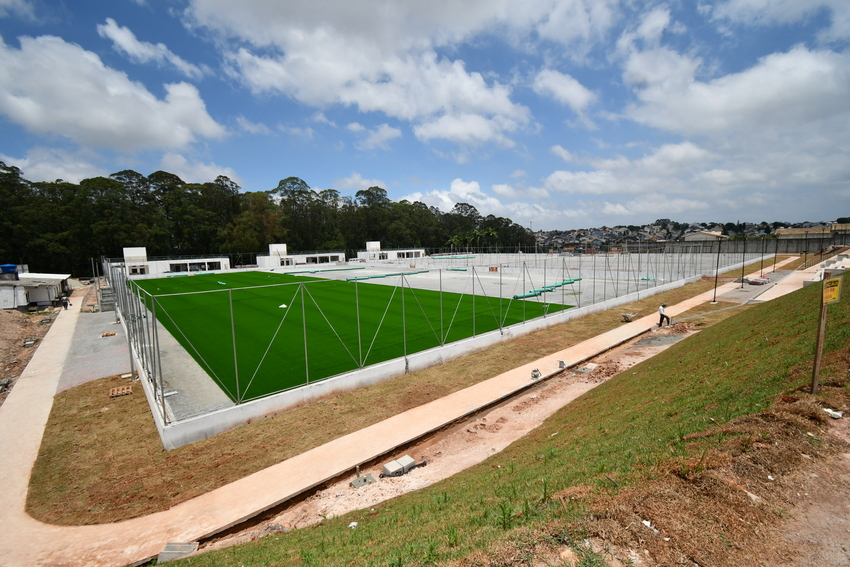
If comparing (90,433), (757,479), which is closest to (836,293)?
(757,479)

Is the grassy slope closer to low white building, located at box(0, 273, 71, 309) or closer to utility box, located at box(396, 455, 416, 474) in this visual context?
utility box, located at box(396, 455, 416, 474)

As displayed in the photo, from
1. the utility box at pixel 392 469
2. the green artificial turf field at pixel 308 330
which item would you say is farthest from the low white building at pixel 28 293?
the utility box at pixel 392 469

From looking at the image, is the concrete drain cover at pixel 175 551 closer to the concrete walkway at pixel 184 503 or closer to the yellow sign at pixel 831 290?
the concrete walkway at pixel 184 503

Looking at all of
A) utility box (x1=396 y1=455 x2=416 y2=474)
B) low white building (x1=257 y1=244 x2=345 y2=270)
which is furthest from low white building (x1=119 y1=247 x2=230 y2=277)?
utility box (x1=396 y1=455 x2=416 y2=474)

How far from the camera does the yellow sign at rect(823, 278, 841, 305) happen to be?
22.0ft

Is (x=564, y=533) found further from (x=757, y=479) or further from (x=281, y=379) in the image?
(x=281, y=379)

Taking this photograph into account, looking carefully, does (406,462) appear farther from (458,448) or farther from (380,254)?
(380,254)

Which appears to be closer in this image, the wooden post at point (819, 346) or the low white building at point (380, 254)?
the wooden post at point (819, 346)

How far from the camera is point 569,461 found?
24.5 ft

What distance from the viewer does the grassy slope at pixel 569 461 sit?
17.4 feet

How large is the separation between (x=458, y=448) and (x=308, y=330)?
1479 centimetres

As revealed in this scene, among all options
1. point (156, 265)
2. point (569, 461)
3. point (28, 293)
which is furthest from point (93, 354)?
point (156, 265)

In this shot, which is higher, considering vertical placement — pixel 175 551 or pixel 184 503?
pixel 175 551

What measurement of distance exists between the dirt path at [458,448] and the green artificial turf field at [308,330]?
17.0 feet
